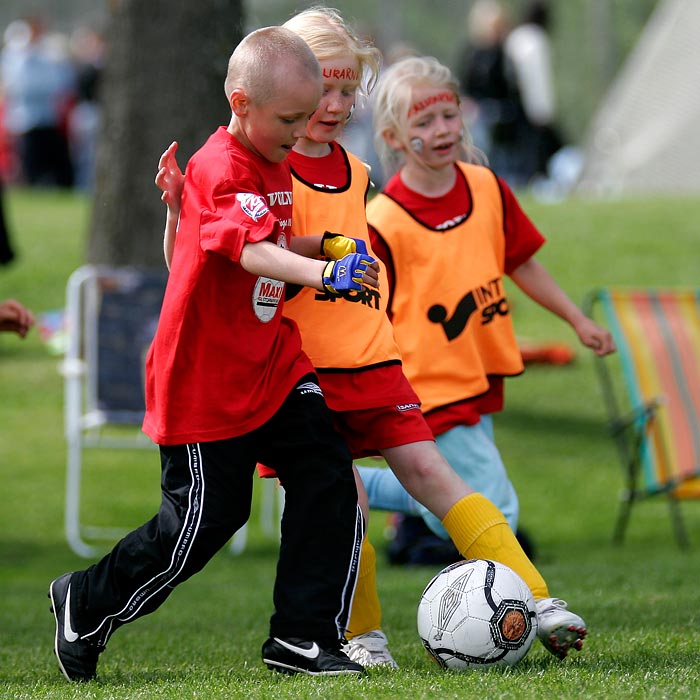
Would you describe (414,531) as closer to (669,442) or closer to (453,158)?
(669,442)

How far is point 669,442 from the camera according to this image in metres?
7.54

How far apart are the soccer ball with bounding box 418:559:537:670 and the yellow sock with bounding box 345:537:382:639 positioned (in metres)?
0.34

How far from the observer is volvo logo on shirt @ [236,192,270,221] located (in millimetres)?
3523

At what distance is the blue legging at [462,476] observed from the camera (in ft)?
15.0

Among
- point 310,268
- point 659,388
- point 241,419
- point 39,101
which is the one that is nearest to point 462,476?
point 241,419

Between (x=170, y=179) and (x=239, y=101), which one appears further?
(x=170, y=179)

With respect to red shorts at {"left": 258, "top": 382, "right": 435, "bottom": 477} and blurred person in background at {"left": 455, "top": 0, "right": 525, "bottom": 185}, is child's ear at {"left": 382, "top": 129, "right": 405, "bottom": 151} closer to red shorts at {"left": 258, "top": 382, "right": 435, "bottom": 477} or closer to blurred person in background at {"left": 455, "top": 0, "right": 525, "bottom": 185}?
red shorts at {"left": 258, "top": 382, "right": 435, "bottom": 477}

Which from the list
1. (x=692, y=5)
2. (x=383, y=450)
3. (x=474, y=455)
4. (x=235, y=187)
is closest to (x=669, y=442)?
(x=474, y=455)

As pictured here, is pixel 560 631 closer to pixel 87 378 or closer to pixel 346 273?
pixel 346 273

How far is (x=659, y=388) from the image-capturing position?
7695 mm

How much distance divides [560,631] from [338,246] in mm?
1152

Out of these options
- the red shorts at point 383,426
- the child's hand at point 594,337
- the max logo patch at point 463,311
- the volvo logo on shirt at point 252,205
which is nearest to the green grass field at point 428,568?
the red shorts at point 383,426

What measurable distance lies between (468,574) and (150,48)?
6186mm

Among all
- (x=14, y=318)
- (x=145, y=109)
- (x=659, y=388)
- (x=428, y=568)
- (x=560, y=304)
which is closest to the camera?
(x=14, y=318)
